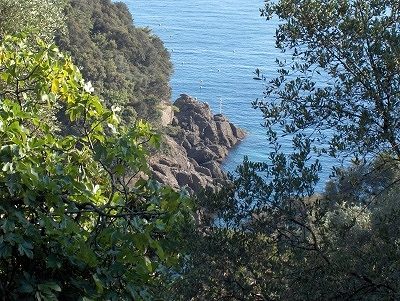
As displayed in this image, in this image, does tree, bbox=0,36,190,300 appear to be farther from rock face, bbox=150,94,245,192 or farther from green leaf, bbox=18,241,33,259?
rock face, bbox=150,94,245,192

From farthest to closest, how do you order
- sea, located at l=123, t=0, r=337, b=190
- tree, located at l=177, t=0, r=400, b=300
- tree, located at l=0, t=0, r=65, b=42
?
1. sea, located at l=123, t=0, r=337, b=190
2. tree, located at l=0, t=0, r=65, b=42
3. tree, located at l=177, t=0, r=400, b=300

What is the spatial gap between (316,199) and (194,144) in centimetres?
4757

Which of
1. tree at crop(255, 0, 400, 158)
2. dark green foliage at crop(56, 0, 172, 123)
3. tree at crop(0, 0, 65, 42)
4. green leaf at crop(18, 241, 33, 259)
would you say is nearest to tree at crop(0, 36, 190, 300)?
green leaf at crop(18, 241, 33, 259)

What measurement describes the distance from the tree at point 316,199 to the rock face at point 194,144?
36428mm

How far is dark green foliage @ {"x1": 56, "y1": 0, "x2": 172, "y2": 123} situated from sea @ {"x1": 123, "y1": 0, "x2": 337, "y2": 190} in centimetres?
749

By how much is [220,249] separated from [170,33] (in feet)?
248

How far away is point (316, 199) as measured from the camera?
19.2 ft

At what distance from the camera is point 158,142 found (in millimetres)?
4609

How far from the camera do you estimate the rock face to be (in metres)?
45.8

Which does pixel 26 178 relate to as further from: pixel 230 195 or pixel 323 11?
pixel 323 11

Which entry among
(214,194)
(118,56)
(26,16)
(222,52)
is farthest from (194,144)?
(214,194)

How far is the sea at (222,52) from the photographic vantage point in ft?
175

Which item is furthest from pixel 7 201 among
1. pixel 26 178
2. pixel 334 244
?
pixel 334 244

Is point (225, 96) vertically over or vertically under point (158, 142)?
under
